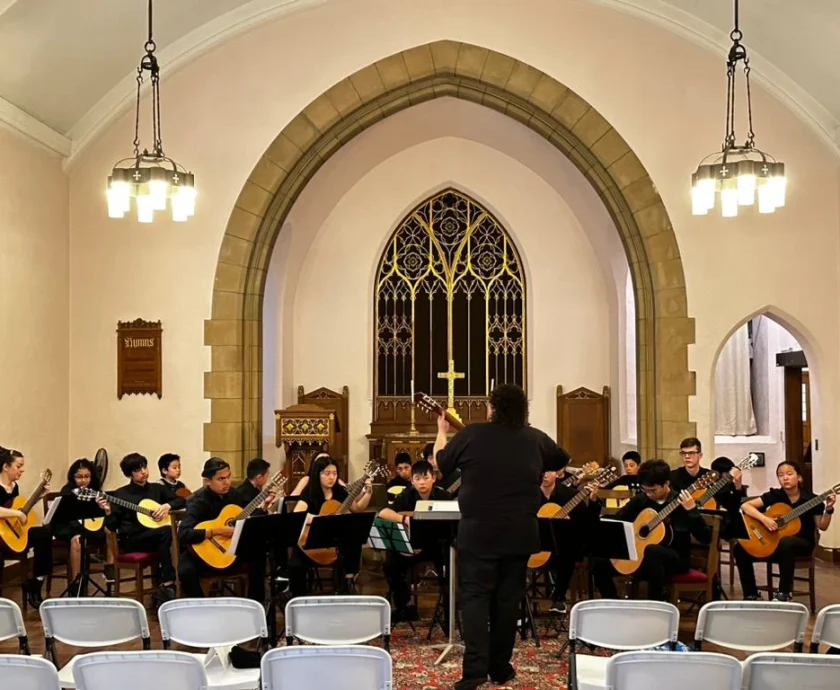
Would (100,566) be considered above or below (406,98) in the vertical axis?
below

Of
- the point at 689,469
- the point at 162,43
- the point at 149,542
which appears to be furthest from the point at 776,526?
the point at 162,43

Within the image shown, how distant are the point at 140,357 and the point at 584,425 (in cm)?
487

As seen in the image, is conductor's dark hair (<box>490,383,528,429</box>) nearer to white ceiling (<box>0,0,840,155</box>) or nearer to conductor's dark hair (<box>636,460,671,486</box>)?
conductor's dark hair (<box>636,460,671,486</box>)

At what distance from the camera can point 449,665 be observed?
5.66 metres

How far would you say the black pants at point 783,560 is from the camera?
6691 millimetres

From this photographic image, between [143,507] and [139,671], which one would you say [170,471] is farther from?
[139,671]

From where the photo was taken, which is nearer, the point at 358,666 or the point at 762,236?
the point at 358,666

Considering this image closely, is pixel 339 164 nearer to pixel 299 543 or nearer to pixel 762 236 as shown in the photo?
pixel 762 236

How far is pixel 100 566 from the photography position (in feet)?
28.6

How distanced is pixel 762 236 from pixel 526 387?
3.53 metres

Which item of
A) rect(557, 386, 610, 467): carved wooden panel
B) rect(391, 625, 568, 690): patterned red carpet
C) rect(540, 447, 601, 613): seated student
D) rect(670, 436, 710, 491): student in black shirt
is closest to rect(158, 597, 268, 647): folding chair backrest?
rect(391, 625, 568, 690): patterned red carpet

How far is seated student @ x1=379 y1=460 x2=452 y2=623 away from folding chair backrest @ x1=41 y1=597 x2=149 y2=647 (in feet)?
8.22

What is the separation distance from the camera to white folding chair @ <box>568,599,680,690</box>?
13.4 feet

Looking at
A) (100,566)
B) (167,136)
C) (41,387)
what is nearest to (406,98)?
(167,136)
